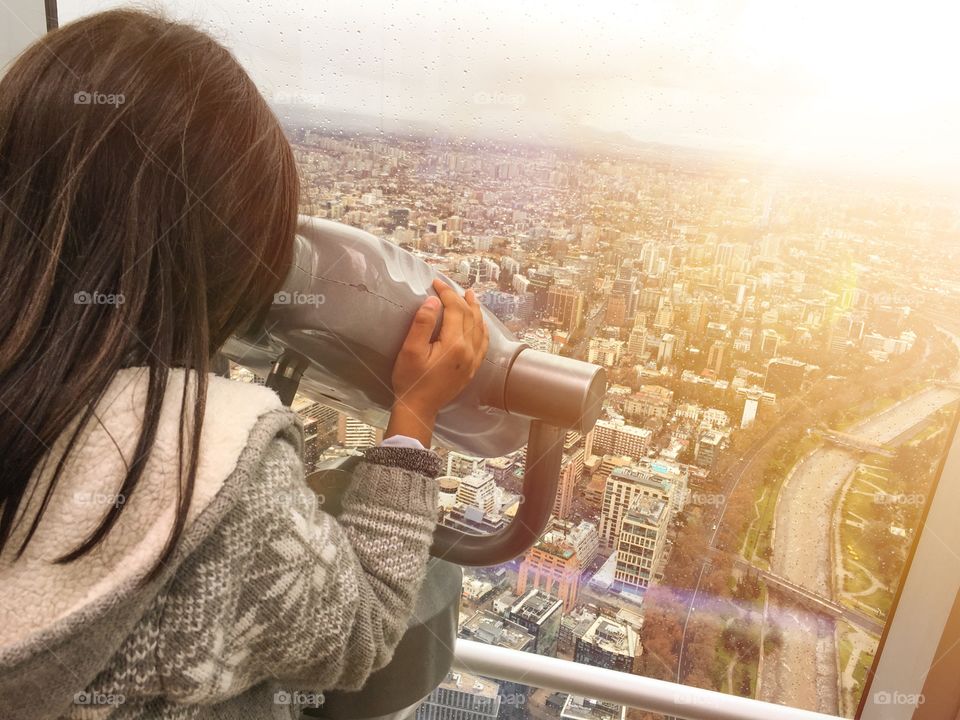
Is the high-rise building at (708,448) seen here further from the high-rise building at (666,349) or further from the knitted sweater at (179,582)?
the knitted sweater at (179,582)

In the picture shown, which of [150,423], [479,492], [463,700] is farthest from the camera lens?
[463,700]

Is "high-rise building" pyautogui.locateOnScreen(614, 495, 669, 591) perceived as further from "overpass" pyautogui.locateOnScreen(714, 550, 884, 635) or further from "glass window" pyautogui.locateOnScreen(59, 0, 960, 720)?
"overpass" pyautogui.locateOnScreen(714, 550, 884, 635)

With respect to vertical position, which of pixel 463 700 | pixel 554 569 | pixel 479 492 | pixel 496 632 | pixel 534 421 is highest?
pixel 534 421

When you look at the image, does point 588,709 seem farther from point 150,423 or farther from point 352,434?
point 150,423

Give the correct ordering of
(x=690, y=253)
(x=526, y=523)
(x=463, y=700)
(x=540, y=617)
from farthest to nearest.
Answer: (x=463, y=700) < (x=540, y=617) < (x=690, y=253) < (x=526, y=523)

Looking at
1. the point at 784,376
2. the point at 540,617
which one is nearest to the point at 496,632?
the point at 540,617

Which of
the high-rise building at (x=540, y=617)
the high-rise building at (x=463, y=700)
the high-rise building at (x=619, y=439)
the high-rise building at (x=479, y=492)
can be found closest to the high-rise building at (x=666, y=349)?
the high-rise building at (x=619, y=439)

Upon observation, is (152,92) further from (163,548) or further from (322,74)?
(322,74)
